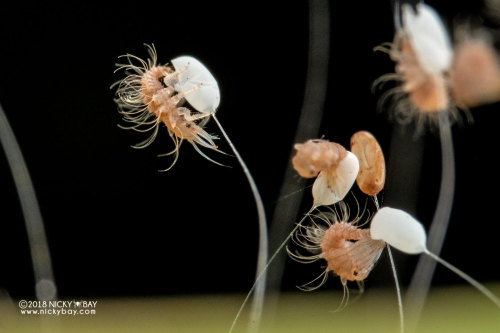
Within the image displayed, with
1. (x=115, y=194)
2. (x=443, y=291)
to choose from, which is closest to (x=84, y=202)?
(x=115, y=194)

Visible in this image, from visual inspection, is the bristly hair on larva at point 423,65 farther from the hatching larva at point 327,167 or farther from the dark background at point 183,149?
the dark background at point 183,149

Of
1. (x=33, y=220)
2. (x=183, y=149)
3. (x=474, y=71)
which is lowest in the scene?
(x=33, y=220)

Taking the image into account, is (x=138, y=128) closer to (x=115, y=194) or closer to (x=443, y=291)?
(x=115, y=194)

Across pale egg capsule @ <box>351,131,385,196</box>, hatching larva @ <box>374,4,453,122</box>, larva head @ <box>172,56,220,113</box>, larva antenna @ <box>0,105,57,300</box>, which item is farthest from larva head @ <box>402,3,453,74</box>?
larva antenna @ <box>0,105,57,300</box>

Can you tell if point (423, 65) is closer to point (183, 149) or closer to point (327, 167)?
point (327, 167)

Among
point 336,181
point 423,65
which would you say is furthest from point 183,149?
point 423,65

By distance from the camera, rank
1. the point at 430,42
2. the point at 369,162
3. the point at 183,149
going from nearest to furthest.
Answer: the point at 430,42, the point at 369,162, the point at 183,149

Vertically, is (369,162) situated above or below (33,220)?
above
